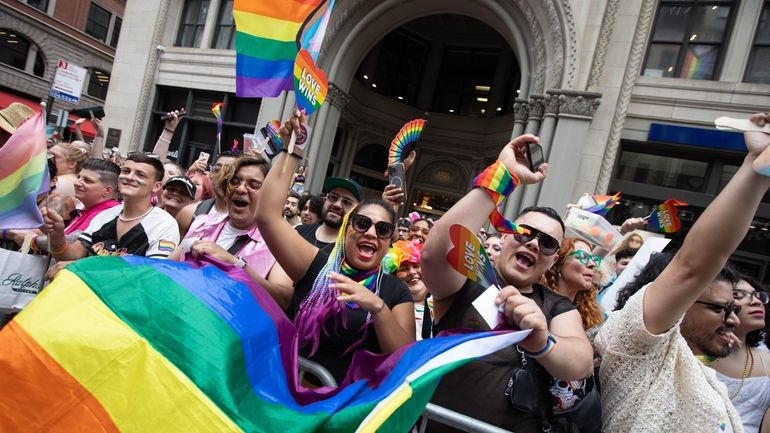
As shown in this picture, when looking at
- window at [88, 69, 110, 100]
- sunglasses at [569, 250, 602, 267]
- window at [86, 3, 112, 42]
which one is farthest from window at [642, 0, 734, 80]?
window at [86, 3, 112, 42]

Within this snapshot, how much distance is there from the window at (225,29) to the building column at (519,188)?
10.1 metres

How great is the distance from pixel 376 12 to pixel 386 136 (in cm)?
602

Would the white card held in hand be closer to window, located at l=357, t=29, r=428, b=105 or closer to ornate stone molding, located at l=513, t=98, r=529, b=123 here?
ornate stone molding, located at l=513, t=98, r=529, b=123

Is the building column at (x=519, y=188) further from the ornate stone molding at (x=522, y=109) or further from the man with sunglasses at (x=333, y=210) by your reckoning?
the man with sunglasses at (x=333, y=210)

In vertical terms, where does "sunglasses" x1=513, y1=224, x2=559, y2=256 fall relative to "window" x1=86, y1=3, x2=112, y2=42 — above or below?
below

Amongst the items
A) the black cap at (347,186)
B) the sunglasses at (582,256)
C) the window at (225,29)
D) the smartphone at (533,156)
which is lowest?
the sunglasses at (582,256)

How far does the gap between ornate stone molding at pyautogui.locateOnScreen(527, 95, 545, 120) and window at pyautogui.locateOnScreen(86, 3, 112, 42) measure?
30866 mm

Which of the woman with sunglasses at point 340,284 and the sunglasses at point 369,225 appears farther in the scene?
the sunglasses at point 369,225

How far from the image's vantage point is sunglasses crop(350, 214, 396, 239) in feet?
8.20

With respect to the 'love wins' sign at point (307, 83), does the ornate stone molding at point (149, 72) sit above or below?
above

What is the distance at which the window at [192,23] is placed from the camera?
1582 centimetres

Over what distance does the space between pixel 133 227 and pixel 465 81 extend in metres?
17.1

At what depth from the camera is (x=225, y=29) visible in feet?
50.3

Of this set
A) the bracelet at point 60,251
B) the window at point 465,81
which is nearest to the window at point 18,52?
the window at point 465,81
